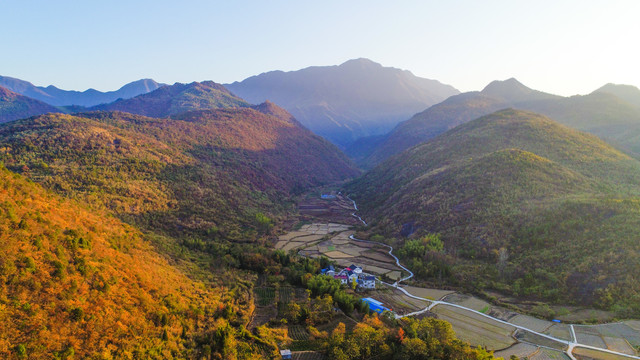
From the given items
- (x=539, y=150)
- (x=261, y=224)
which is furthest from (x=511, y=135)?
(x=261, y=224)

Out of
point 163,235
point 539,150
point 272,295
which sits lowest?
point 272,295

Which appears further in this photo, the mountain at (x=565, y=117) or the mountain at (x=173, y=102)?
the mountain at (x=173, y=102)

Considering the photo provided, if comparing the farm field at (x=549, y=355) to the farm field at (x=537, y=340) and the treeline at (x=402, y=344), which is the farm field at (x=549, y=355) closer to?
the farm field at (x=537, y=340)

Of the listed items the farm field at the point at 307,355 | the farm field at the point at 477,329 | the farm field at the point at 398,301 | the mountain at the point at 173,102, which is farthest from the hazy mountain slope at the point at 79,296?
the mountain at the point at 173,102

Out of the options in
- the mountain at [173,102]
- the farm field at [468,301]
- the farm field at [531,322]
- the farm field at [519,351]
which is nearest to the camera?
the farm field at [519,351]

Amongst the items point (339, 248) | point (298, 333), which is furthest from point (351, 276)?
point (339, 248)

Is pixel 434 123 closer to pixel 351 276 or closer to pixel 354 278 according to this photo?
pixel 351 276

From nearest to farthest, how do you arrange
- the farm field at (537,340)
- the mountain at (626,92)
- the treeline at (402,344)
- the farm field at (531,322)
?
1. the treeline at (402,344)
2. the farm field at (537,340)
3. the farm field at (531,322)
4. the mountain at (626,92)

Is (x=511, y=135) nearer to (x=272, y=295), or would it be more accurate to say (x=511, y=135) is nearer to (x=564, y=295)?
(x=564, y=295)
